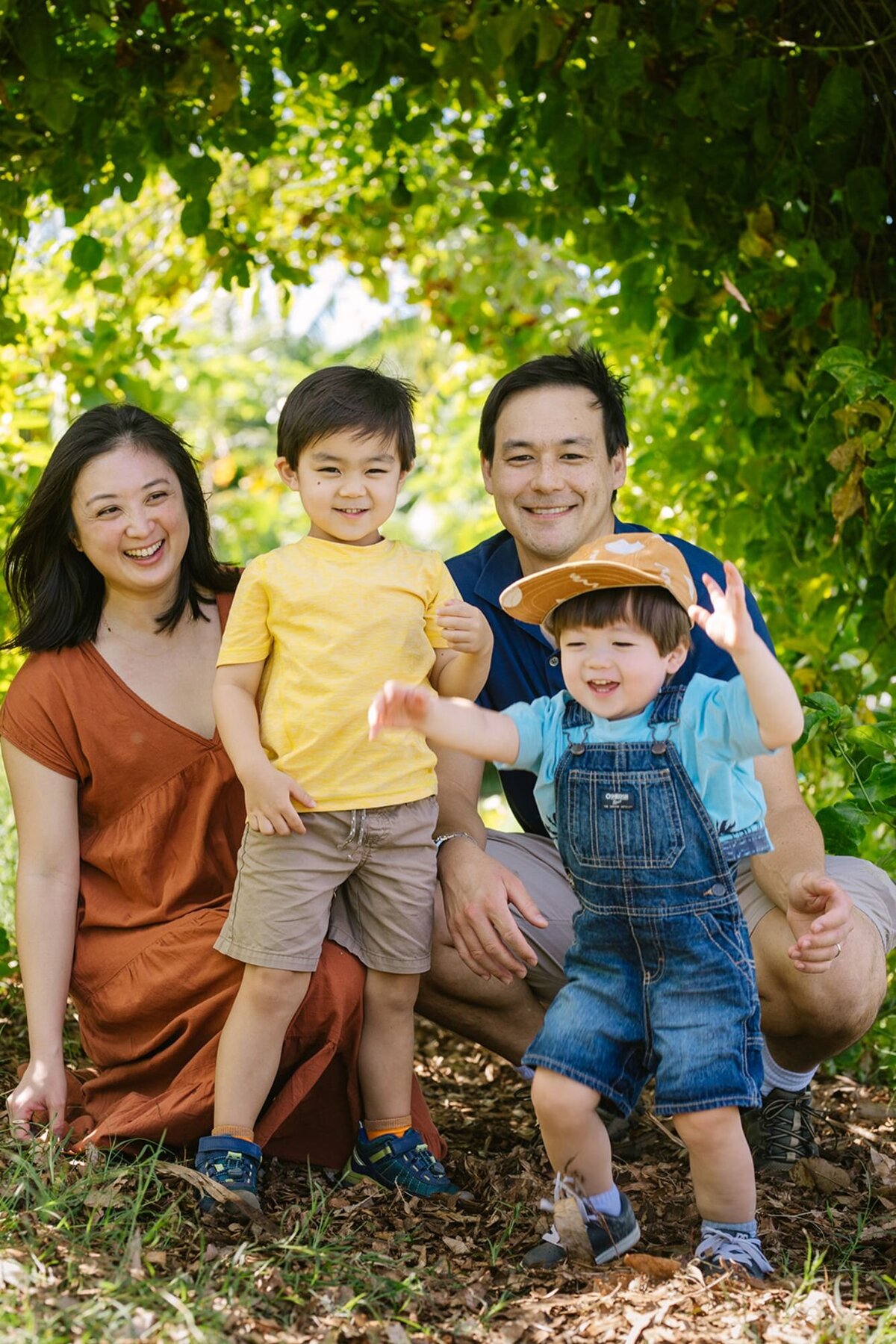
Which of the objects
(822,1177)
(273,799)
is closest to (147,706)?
(273,799)

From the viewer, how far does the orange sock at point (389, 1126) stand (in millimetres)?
2699

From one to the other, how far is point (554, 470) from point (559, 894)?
3.24 feet

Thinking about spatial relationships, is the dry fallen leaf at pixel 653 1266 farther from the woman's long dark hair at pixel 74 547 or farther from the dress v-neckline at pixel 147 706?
the woman's long dark hair at pixel 74 547

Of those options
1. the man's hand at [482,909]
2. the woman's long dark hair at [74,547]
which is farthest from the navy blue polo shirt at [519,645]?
the woman's long dark hair at [74,547]

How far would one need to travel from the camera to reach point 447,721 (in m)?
2.07

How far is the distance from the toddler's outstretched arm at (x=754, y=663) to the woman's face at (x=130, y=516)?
1333 mm

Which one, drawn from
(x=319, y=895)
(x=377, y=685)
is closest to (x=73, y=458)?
(x=377, y=685)

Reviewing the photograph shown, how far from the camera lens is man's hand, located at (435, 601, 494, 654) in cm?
239

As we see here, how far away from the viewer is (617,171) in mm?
3725

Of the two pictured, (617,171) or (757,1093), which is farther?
(617,171)

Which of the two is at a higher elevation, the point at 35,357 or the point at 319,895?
the point at 35,357

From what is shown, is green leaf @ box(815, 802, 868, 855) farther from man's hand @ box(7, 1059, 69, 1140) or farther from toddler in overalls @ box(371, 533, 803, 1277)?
man's hand @ box(7, 1059, 69, 1140)

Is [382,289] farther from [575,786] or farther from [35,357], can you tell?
[575,786]

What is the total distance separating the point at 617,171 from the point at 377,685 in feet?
6.42
